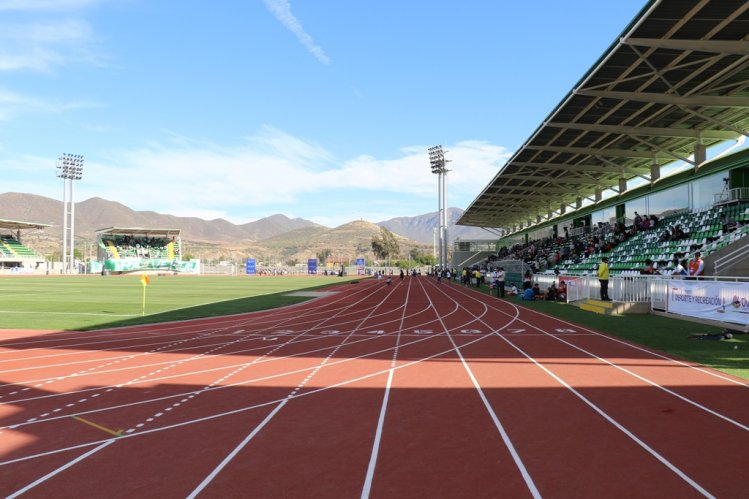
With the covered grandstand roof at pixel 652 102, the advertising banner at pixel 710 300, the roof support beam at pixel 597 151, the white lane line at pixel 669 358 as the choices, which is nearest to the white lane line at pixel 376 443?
the white lane line at pixel 669 358

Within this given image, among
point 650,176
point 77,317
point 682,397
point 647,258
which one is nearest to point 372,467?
point 682,397

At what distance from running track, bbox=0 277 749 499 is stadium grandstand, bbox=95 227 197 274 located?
8574cm

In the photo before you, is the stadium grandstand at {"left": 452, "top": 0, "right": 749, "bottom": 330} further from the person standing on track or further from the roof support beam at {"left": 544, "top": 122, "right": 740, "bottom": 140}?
the person standing on track

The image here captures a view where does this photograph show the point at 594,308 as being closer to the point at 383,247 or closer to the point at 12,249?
the point at 12,249

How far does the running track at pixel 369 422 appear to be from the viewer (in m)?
4.10

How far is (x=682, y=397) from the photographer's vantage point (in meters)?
6.65

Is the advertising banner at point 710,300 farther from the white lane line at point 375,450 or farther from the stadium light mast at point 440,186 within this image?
the stadium light mast at point 440,186

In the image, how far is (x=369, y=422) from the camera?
18.6 feet

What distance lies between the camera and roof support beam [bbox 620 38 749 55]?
46.6 feet

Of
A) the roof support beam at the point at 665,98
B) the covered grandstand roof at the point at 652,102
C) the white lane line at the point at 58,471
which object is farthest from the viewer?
the roof support beam at the point at 665,98

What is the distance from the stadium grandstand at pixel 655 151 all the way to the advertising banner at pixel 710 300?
1.16m

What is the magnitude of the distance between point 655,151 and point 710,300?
1885cm

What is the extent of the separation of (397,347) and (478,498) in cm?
731

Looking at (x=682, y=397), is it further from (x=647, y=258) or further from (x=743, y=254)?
(x=647, y=258)
